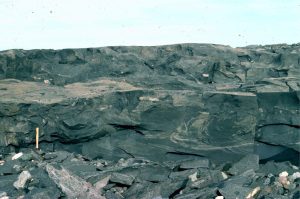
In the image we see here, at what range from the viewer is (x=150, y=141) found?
8430mm

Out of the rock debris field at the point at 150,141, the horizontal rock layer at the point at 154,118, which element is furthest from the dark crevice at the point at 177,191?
the horizontal rock layer at the point at 154,118

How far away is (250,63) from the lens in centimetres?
1446

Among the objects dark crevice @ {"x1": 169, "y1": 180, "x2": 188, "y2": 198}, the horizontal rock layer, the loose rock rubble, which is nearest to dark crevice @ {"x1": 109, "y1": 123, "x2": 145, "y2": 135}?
the horizontal rock layer

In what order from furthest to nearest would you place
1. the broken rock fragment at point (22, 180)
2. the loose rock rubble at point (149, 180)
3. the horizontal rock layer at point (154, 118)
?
the horizontal rock layer at point (154, 118) < the broken rock fragment at point (22, 180) < the loose rock rubble at point (149, 180)

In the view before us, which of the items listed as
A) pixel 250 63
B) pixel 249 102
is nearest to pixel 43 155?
pixel 249 102

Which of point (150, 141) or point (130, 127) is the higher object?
point (130, 127)

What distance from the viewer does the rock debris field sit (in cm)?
639

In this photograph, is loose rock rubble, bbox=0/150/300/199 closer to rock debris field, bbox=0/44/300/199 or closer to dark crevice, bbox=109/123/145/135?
rock debris field, bbox=0/44/300/199

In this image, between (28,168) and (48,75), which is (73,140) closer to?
(28,168)

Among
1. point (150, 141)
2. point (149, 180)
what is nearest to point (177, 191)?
point (149, 180)

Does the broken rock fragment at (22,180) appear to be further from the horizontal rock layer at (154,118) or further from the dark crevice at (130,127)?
the dark crevice at (130,127)

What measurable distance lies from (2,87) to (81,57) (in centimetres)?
347

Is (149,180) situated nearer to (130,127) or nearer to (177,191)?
(177,191)

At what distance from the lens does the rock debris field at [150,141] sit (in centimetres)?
639
